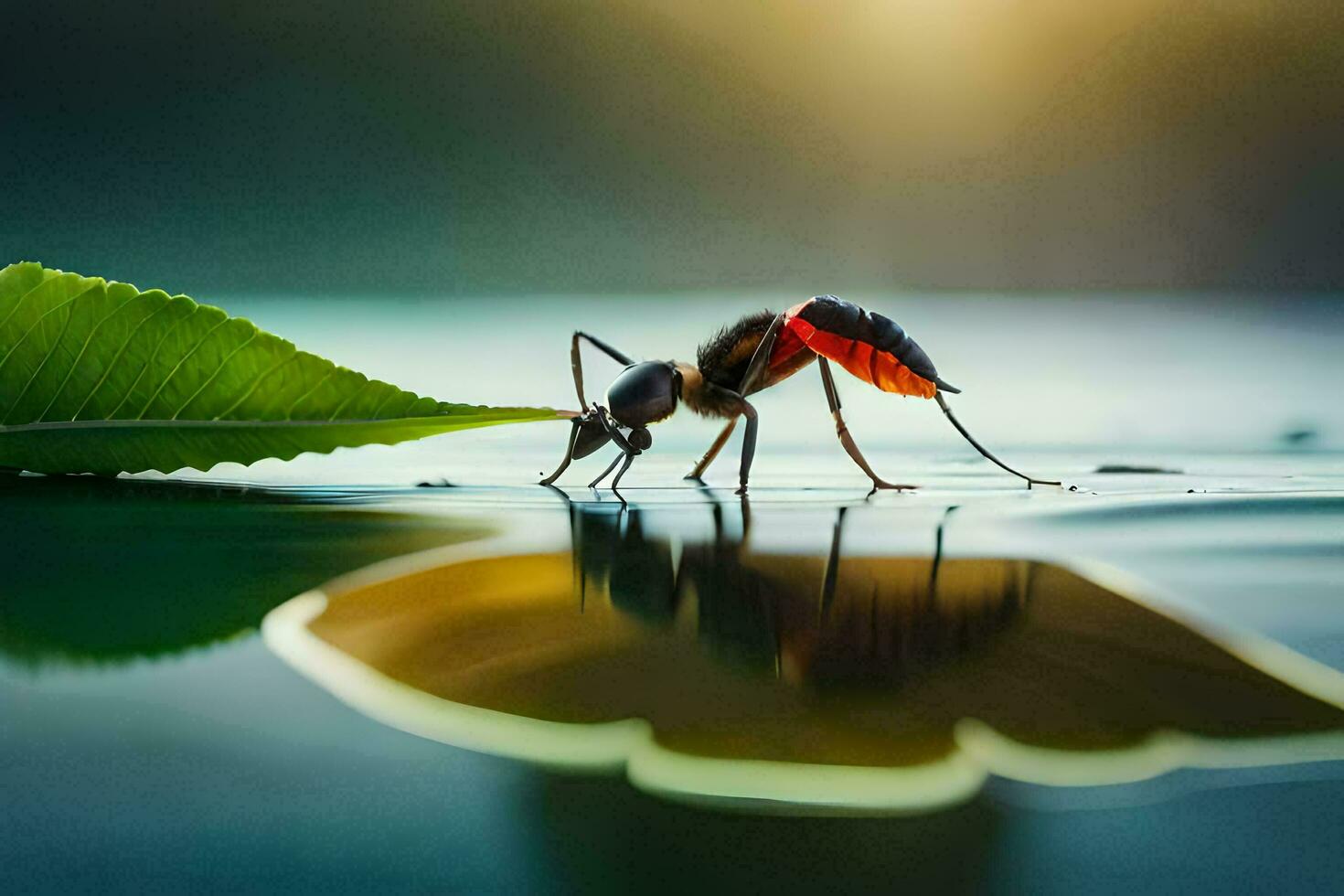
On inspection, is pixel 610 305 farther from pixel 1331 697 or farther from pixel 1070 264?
pixel 1331 697

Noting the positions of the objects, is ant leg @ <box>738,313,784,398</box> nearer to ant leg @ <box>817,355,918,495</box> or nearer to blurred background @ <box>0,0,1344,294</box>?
Answer: ant leg @ <box>817,355,918,495</box>

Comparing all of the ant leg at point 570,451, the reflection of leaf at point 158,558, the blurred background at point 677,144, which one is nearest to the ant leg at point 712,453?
the ant leg at point 570,451

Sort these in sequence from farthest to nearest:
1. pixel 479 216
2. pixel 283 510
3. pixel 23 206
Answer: pixel 479 216 < pixel 23 206 < pixel 283 510

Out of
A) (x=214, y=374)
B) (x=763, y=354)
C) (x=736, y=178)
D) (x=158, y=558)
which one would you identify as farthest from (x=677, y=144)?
(x=158, y=558)

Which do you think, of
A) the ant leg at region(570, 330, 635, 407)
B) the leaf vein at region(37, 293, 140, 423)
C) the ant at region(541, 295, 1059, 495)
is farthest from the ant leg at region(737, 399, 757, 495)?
the leaf vein at region(37, 293, 140, 423)

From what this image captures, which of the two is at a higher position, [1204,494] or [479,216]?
[479,216]

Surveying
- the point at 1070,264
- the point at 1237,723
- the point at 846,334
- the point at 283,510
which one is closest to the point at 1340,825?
the point at 1237,723

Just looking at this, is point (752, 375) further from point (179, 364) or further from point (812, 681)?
point (812, 681)

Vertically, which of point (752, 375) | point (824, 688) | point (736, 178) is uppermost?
point (736, 178)

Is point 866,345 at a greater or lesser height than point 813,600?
greater
